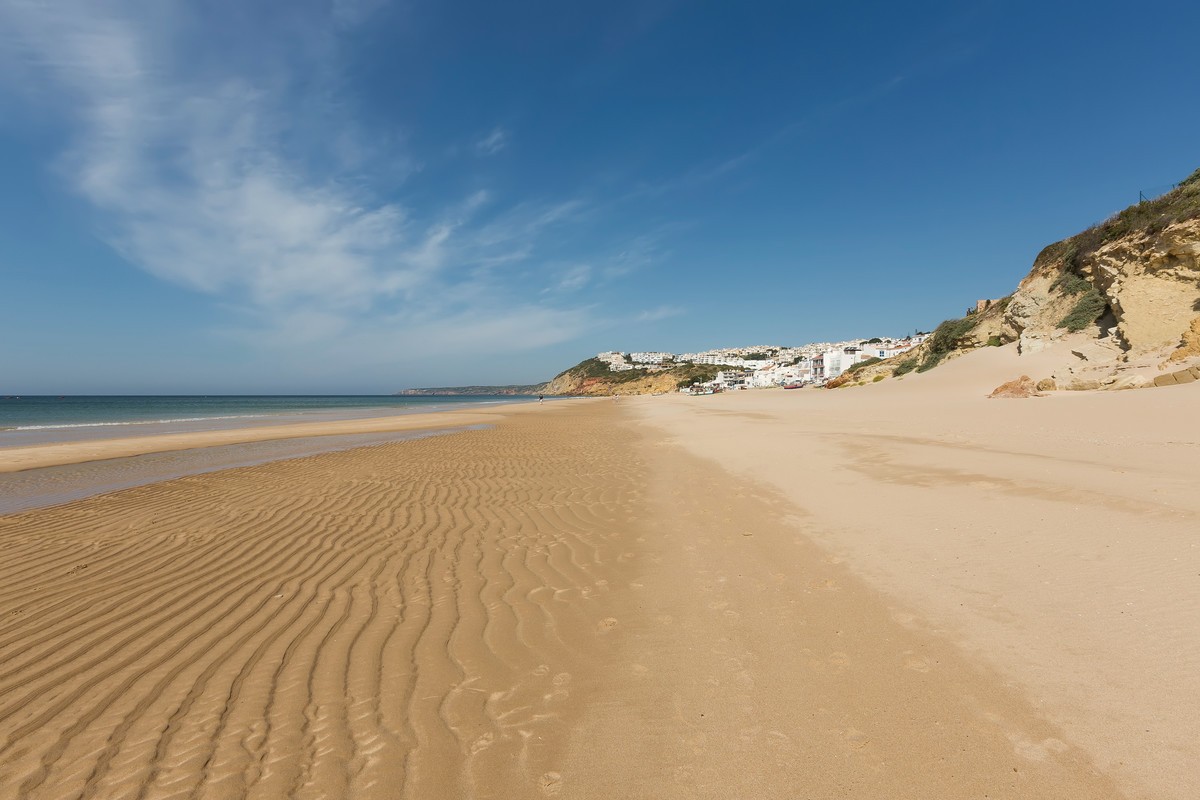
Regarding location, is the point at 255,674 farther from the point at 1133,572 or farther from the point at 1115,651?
the point at 1133,572

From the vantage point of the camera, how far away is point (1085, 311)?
84.4 ft

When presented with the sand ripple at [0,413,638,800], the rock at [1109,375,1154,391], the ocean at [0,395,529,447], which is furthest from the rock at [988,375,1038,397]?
the ocean at [0,395,529,447]

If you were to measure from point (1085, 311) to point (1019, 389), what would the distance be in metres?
9.30

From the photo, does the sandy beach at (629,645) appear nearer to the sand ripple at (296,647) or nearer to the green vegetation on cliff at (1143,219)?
the sand ripple at (296,647)

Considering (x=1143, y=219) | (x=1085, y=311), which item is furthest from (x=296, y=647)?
(x=1085, y=311)

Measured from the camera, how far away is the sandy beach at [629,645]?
8.95 ft

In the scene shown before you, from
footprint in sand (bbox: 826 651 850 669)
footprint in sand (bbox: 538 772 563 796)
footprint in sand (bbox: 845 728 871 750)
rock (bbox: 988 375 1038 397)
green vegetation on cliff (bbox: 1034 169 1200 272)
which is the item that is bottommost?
footprint in sand (bbox: 538 772 563 796)

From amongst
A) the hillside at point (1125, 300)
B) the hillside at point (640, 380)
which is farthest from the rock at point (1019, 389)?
the hillside at point (640, 380)

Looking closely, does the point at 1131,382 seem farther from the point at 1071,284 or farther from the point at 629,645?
the point at 629,645

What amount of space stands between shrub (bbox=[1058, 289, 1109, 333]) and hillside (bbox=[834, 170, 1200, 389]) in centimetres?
5

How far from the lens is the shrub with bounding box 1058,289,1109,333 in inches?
→ 990

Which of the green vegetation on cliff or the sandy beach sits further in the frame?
the green vegetation on cliff

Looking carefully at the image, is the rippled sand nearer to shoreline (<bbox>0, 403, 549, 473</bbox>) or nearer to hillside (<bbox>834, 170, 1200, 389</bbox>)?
shoreline (<bbox>0, 403, 549, 473</bbox>)

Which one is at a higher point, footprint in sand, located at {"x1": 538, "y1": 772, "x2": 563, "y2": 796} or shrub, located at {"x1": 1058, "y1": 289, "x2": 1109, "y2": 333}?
shrub, located at {"x1": 1058, "y1": 289, "x2": 1109, "y2": 333}
